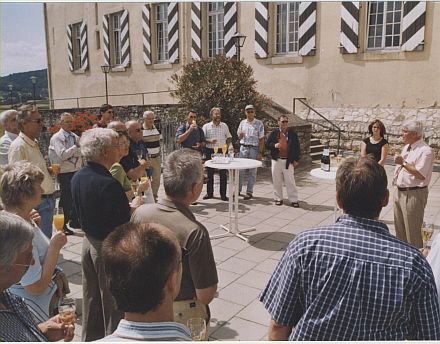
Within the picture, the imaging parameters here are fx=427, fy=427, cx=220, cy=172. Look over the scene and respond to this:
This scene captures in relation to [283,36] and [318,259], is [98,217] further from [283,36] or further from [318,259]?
[283,36]

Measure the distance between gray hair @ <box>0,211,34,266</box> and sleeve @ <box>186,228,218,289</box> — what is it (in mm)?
798

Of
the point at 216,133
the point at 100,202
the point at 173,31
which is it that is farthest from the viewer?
the point at 173,31

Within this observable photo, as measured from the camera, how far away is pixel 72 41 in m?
22.8

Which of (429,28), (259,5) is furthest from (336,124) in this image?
(259,5)

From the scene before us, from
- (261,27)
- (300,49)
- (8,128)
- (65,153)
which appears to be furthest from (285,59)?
(8,128)

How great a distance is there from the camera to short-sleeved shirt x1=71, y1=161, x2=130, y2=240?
2.80 meters

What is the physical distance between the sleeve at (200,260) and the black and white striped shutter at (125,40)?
18686 millimetres

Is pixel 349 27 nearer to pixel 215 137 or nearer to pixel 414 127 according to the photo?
pixel 215 137

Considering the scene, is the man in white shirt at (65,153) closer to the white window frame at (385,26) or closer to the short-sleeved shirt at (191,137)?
the short-sleeved shirt at (191,137)

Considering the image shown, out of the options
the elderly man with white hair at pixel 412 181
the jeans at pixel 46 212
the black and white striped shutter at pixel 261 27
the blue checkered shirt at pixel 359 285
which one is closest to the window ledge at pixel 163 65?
the black and white striped shutter at pixel 261 27

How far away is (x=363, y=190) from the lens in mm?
1815

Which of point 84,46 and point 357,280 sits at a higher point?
point 84,46

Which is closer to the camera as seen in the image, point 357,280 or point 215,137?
point 357,280

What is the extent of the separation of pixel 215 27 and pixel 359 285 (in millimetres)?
16190
